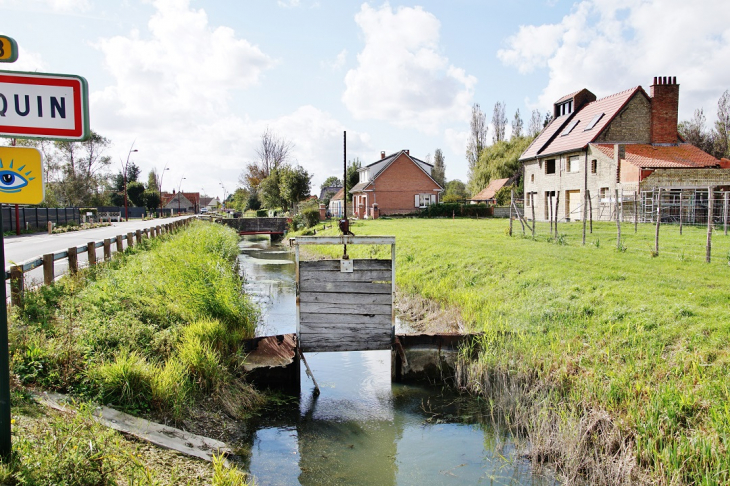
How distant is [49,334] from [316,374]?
4.83 meters

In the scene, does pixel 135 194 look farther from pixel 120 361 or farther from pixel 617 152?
pixel 120 361

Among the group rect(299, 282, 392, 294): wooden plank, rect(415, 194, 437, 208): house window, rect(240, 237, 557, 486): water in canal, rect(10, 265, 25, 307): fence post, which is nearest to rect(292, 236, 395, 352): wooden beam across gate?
rect(299, 282, 392, 294): wooden plank

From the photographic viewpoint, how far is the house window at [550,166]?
3716 cm

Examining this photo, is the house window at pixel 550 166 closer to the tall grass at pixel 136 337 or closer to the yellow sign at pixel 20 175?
the tall grass at pixel 136 337

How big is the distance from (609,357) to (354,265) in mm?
4399

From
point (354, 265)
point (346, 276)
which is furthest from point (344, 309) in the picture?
point (354, 265)

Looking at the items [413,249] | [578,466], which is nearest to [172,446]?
[578,466]

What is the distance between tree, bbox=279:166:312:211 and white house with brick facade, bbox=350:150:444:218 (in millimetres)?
5862

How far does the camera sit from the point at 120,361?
598 cm

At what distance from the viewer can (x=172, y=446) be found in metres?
5.03

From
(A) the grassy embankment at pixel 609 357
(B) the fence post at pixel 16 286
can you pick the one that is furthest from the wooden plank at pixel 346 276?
(B) the fence post at pixel 16 286

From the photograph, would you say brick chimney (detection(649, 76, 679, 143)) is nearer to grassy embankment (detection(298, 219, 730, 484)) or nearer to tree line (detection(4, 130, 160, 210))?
grassy embankment (detection(298, 219, 730, 484))

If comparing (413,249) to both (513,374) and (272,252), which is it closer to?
(513,374)

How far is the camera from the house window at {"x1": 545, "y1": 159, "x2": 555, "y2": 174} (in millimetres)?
37156
